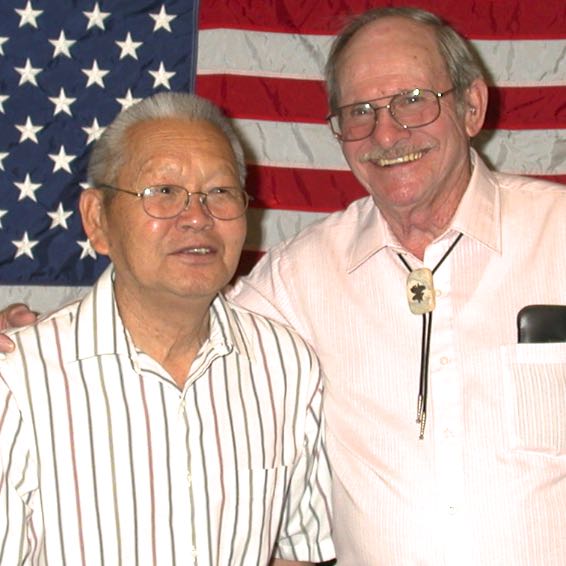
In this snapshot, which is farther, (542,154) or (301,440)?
(542,154)

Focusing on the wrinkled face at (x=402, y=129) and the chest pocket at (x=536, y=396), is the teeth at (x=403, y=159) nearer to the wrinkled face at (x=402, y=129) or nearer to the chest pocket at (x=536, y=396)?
the wrinkled face at (x=402, y=129)

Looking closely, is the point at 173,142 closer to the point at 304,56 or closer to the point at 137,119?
the point at 137,119

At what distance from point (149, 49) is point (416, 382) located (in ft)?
5.04

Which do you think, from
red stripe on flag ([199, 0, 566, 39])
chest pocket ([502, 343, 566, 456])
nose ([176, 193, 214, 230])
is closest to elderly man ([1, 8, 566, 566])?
chest pocket ([502, 343, 566, 456])

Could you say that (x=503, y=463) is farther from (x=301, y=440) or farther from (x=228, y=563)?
(x=228, y=563)

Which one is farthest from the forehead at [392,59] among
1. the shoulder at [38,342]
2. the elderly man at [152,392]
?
the shoulder at [38,342]

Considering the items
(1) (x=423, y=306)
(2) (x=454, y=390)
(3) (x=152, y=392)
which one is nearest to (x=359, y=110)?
(1) (x=423, y=306)

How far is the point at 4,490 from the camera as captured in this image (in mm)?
1822

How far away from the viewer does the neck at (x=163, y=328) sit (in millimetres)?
2025

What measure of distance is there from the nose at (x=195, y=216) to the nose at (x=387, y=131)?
1.70 feet

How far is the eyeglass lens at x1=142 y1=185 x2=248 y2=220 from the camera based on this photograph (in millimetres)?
1944

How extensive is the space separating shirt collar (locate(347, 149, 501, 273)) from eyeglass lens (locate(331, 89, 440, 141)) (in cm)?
22

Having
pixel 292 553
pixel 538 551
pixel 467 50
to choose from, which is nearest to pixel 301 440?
Result: pixel 292 553

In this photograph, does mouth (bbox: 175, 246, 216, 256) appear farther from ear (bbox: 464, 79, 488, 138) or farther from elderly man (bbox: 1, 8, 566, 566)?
ear (bbox: 464, 79, 488, 138)
